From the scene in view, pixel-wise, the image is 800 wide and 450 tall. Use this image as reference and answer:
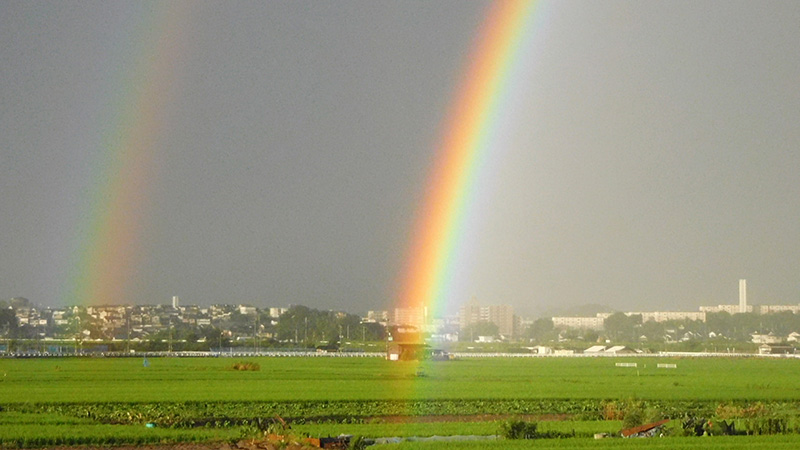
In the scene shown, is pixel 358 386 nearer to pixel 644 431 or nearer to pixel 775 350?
pixel 644 431

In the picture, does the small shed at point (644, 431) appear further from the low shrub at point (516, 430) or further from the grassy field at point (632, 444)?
the low shrub at point (516, 430)

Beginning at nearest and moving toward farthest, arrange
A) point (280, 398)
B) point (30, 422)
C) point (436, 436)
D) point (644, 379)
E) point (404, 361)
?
1. point (436, 436)
2. point (30, 422)
3. point (280, 398)
4. point (644, 379)
5. point (404, 361)

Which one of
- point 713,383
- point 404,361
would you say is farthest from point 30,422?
point 404,361

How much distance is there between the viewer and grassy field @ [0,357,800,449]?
1231 inches

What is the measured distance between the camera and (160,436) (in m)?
30.9

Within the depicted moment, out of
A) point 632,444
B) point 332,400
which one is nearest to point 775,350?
point 332,400

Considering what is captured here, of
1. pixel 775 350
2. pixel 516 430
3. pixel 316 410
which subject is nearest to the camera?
pixel 516 430

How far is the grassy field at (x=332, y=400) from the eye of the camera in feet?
103

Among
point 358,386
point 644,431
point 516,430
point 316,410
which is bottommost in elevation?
point 358,386

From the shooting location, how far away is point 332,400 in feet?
146

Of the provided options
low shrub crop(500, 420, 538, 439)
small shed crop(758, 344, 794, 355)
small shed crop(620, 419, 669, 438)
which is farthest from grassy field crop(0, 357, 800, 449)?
small shed crop(758, 344, 794, 355)

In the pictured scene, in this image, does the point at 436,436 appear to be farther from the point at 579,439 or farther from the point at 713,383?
the point at 713,383

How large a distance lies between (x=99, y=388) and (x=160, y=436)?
22.0 metres

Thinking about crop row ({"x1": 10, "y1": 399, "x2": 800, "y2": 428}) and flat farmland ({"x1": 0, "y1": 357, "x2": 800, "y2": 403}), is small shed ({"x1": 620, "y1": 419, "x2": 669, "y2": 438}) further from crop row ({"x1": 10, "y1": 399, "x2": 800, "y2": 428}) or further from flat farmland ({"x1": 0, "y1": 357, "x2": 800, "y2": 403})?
flat farmland ({"x1": 0, "y1": 357, "x2": 800, "y2": 403})
